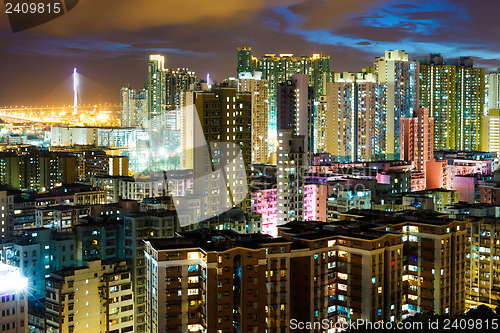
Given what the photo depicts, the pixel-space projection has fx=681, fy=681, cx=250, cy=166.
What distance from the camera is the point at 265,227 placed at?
42.7ft

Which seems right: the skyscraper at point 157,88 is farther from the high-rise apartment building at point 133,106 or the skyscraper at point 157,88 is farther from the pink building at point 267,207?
the pink building at point 267,207

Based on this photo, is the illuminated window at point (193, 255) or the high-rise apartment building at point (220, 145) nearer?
the illuminated window at point (193, 255)

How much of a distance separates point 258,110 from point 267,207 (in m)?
7.00

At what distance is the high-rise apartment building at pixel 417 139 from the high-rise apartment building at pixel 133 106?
634 inches

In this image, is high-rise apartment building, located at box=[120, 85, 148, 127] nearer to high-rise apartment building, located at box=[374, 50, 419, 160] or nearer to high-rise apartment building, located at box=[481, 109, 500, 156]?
high-rise apartment building, located at box=[374, 50, 419, 160]

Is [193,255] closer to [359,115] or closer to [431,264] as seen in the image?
[431,264]

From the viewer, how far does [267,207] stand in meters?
13.3

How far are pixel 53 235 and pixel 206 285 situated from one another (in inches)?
184

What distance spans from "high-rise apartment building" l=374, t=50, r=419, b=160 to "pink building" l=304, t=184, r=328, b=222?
808 centimetres

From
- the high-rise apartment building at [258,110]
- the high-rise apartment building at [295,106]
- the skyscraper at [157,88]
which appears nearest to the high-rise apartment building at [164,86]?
the skyscraper at [157,88]

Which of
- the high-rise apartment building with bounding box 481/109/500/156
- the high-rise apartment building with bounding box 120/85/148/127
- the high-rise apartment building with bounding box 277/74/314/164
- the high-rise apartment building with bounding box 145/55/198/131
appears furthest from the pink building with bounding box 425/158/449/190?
the high-rise apartment building with bounding box 120/85/148/127

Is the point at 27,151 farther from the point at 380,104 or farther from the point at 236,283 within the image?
the point at 236,283

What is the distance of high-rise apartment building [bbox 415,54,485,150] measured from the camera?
2584 centimetres

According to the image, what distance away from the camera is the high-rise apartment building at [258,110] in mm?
19047
